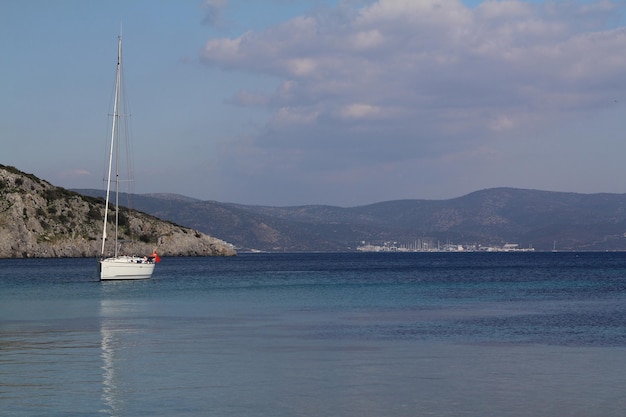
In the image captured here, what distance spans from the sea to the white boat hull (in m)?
29.8

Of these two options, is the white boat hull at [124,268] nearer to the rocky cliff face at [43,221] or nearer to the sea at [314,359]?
the sea at [314,359]

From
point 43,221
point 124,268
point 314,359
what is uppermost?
point 43,221

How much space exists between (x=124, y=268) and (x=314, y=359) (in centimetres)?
6411

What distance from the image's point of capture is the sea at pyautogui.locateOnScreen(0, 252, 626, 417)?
21906 mm

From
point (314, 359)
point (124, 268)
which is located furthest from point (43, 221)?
point (314, 359)

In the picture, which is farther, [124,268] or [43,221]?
[43,221]

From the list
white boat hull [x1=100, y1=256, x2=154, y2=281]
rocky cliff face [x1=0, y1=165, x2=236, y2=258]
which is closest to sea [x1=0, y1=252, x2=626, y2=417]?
white boat hull [x1=100, y1=256, x2=154, y2=281]

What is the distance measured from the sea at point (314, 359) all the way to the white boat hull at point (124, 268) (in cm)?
2978

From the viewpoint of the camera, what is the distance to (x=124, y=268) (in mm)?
91000

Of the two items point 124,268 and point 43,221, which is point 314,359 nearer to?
point 124,268

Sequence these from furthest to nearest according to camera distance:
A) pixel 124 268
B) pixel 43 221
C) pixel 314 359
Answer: pixel 43 221 < pixel 124 268 < pixel 314 359

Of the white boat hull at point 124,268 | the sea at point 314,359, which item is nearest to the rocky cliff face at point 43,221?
the white boat hull at point 124,268

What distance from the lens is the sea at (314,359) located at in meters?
21.9

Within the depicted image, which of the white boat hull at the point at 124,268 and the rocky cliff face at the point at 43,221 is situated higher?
the rocky cliff face at the point at 43,221
